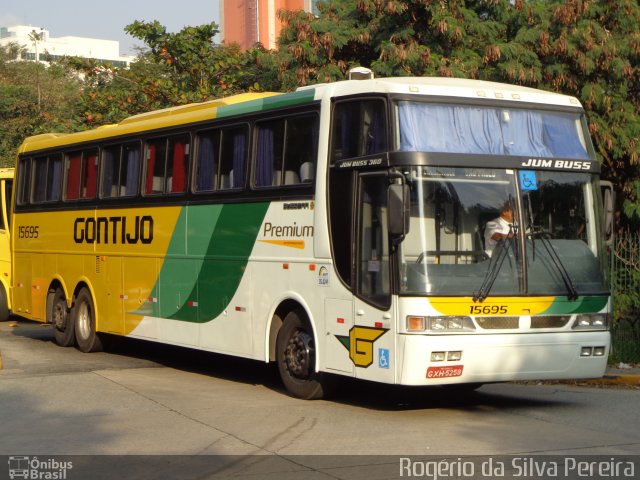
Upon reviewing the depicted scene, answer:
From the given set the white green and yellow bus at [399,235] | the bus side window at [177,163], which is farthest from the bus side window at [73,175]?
the white green and yellow bus at [399,235]

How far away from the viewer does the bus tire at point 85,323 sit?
58.5 feet

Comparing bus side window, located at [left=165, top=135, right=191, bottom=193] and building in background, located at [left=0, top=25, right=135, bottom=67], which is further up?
building in background, located at [left=0, top=25, right=135, bottom=67]

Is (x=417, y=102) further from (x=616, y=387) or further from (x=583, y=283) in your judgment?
(x=616, y=387)

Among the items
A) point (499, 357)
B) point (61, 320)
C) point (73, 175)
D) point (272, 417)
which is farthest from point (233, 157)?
point (61, 320)

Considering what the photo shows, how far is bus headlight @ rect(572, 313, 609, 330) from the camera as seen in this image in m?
11.4

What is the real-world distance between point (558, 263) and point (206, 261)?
194 inches

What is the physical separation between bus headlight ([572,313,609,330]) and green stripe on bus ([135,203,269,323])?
12.7 feet

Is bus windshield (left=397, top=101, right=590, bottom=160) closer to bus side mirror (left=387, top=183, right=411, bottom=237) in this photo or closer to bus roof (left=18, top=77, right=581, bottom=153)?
bus roof (left=18, top=77, right=581, bottom=153)

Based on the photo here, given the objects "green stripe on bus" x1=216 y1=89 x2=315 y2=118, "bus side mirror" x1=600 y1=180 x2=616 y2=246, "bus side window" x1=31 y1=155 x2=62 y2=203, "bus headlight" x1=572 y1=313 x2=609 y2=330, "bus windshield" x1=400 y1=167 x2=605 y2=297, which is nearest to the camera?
"bus windshield" x1=400 y1=167 x2=605 y2=297

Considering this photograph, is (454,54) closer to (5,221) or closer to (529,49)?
(529,49)

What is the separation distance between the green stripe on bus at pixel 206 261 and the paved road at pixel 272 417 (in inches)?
39.1

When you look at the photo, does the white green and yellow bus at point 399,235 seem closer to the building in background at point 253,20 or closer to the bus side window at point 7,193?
the bus side window at point 7,193

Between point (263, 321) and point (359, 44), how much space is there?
44.5ft

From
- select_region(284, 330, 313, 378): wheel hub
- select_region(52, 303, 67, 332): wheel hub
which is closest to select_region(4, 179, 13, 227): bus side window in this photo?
select_region(52, 303, 67, 332): wheel hub
